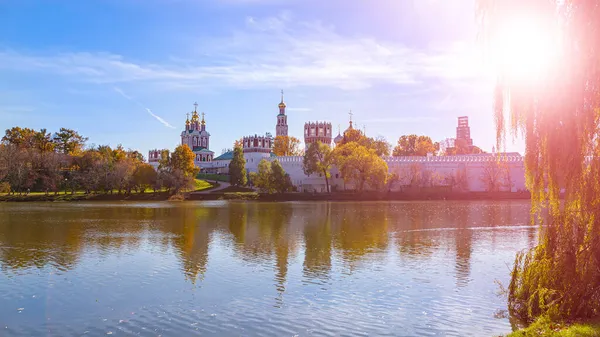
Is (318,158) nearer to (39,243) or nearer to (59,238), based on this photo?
(59,238)

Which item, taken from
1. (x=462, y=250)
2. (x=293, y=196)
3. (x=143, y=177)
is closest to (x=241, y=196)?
(x=293, y=196)

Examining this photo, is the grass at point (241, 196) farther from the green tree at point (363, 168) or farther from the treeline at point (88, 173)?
the green tree at point (363, 168)

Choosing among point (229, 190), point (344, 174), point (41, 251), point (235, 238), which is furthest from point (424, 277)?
point (229, 190)

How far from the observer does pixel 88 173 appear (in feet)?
190

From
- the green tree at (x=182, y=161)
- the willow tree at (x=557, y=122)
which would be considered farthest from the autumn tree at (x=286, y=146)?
the willow tree at (x=557, y=122)

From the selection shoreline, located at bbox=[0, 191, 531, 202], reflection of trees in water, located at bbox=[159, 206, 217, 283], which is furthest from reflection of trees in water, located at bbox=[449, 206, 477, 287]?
shoreline, located at bbox=[0, 191, 531, 202]

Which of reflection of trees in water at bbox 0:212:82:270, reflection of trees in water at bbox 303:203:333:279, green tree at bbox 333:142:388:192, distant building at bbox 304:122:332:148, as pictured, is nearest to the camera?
reflection of trees in water at bbox 303:203:333:279

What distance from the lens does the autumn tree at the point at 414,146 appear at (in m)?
91.2

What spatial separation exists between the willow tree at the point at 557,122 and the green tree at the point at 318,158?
50111 mm

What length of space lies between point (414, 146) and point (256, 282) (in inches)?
3364

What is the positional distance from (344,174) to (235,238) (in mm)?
35778

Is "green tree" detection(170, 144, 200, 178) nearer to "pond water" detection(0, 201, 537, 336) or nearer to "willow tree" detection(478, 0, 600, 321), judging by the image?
"pond water" detection(0, 201, 537, 336)

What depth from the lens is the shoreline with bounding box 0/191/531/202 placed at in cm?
5512

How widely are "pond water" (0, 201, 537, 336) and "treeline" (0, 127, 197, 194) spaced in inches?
1354
